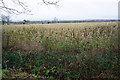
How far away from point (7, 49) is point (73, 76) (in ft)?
15.3

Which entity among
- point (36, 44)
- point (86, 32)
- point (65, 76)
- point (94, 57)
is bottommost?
point (65, 76)

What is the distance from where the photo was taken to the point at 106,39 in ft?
24.9

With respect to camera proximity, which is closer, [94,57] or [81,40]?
[94,57]

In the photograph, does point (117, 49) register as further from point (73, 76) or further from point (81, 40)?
point (73, 76)

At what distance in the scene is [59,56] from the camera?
659cm

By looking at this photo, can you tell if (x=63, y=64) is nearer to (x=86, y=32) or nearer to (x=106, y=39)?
(x=106, y=39)

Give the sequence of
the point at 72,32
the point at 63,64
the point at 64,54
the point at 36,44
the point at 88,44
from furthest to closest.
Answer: the point at 72,32 → the point at 36,44 → the point at 88,44 → the point at 64,54 → the point at 63,64

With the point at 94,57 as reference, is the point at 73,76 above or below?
below

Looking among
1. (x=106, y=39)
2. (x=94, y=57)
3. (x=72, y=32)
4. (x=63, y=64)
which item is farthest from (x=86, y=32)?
(x=63, y=64)

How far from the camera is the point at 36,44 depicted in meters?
7.75

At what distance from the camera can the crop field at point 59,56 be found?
5254 millimetres

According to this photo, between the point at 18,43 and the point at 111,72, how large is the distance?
18.1 feet

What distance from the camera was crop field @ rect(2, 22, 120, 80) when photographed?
5254 mm

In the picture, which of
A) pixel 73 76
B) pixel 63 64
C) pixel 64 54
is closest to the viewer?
pixel 73 76
